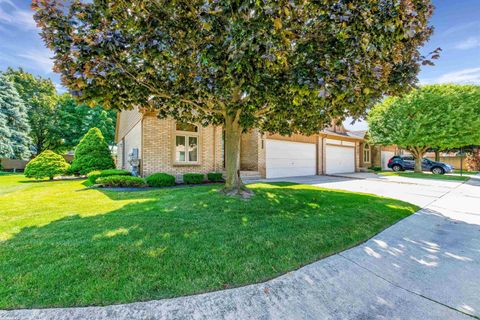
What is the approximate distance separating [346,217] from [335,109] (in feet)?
8.45

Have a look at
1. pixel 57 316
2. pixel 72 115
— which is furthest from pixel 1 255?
pixel 72 115

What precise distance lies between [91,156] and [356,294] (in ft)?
52.7

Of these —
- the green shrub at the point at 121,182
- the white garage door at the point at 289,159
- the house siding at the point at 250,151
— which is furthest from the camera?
the white garage door at the point at 289,159

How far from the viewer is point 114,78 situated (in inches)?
183

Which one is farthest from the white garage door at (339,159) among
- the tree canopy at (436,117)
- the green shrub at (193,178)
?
the green shrub at (193,178)

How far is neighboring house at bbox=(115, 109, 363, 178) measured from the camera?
400 inches

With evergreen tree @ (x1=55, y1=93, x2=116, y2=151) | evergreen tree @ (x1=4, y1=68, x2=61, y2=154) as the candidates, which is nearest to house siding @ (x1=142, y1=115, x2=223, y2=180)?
evergreen tree @ (x1=55, y1=93, x2=116, y2=151)

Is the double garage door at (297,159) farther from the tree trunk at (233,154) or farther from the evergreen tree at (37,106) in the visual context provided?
the evergreen tree at (37,106)

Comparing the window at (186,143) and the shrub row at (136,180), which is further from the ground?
the window at (186,143)

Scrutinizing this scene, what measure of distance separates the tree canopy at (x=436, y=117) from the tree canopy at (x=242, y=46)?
45.4ft

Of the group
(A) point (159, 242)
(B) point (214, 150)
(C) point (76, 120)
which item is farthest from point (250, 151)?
(C) point (76, 120)

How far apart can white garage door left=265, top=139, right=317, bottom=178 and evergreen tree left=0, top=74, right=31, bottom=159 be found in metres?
20.9

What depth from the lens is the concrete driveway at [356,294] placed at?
2.07 meters

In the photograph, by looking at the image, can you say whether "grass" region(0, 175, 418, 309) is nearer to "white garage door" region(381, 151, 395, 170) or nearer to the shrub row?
Answer: the shrub row
